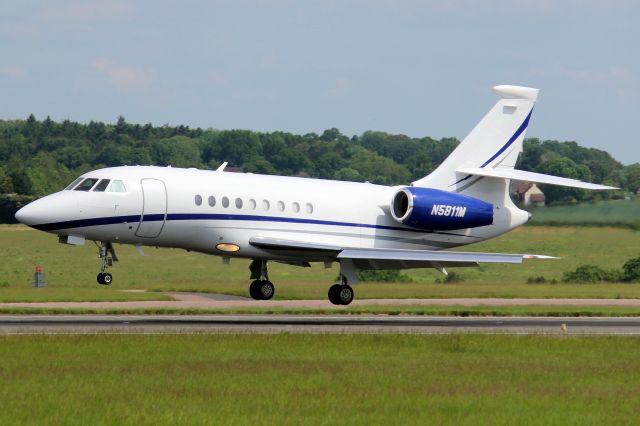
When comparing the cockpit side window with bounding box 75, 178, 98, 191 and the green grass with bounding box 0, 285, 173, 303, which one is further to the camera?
the green grass with bounding box 0, 285, 173, 303

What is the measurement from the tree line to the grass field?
883 inches

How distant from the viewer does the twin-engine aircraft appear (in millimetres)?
33406

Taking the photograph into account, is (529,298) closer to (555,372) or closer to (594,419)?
(555,372)

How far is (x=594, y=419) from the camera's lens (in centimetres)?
1656

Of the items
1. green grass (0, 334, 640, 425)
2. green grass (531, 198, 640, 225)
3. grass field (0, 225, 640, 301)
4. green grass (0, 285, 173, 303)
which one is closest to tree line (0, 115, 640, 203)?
grass field (0, 225, 640, 301)

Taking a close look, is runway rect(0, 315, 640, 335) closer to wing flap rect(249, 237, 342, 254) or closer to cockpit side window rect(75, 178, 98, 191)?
wing flap rect(249, 237, 342, 254)

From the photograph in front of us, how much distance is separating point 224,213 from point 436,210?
6828mm

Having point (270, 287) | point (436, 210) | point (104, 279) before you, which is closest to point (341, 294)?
point (270, 287)

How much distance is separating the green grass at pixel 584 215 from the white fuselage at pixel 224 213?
→ 14572mm

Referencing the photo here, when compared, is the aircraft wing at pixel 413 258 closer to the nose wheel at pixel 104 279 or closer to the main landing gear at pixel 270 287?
the main landing gear at pixel 270 287

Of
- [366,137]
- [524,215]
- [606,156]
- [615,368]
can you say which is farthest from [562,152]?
[615,368]

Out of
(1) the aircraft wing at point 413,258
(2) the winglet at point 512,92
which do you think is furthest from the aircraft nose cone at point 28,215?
(2) the winglet at point 512,92

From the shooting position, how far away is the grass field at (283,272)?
147 ft

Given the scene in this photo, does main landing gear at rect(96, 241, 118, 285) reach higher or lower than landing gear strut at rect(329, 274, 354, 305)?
higher
